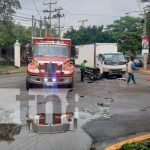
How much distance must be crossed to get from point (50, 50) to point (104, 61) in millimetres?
10170

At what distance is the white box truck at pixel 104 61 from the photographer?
32.2 metres

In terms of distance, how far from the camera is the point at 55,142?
9.88 m

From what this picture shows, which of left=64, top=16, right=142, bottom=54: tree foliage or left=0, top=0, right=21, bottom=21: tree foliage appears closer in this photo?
left=0, top=0, right=21, bottom=21: tree foliage

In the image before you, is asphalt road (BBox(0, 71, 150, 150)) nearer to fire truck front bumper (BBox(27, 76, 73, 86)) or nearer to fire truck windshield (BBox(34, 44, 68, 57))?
fire truck front bumper (BBox(27, 76, 73, 86))

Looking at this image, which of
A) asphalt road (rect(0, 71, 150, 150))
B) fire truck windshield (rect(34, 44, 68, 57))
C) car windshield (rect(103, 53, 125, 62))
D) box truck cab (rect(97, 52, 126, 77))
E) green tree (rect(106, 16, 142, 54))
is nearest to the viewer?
asphalt road (rect(0, 71, 150, 150))

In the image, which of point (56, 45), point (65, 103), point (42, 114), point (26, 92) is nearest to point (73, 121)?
point (42, 114)

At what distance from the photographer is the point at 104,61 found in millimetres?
32406

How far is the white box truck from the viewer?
32194 mm

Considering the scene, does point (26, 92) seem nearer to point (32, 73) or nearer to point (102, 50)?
point (32, 73)

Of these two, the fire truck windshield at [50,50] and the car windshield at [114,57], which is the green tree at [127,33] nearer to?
the car windshield at [114,57]

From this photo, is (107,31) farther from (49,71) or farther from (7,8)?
(49,71)

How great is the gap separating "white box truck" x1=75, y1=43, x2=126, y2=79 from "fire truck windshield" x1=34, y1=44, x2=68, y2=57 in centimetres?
949

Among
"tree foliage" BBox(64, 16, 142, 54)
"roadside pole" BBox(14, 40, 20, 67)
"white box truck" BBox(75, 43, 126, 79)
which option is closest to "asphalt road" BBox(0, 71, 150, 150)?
"white box truck" BBox(75, 43, 126, 79)

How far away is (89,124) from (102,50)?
22096 millimetres
